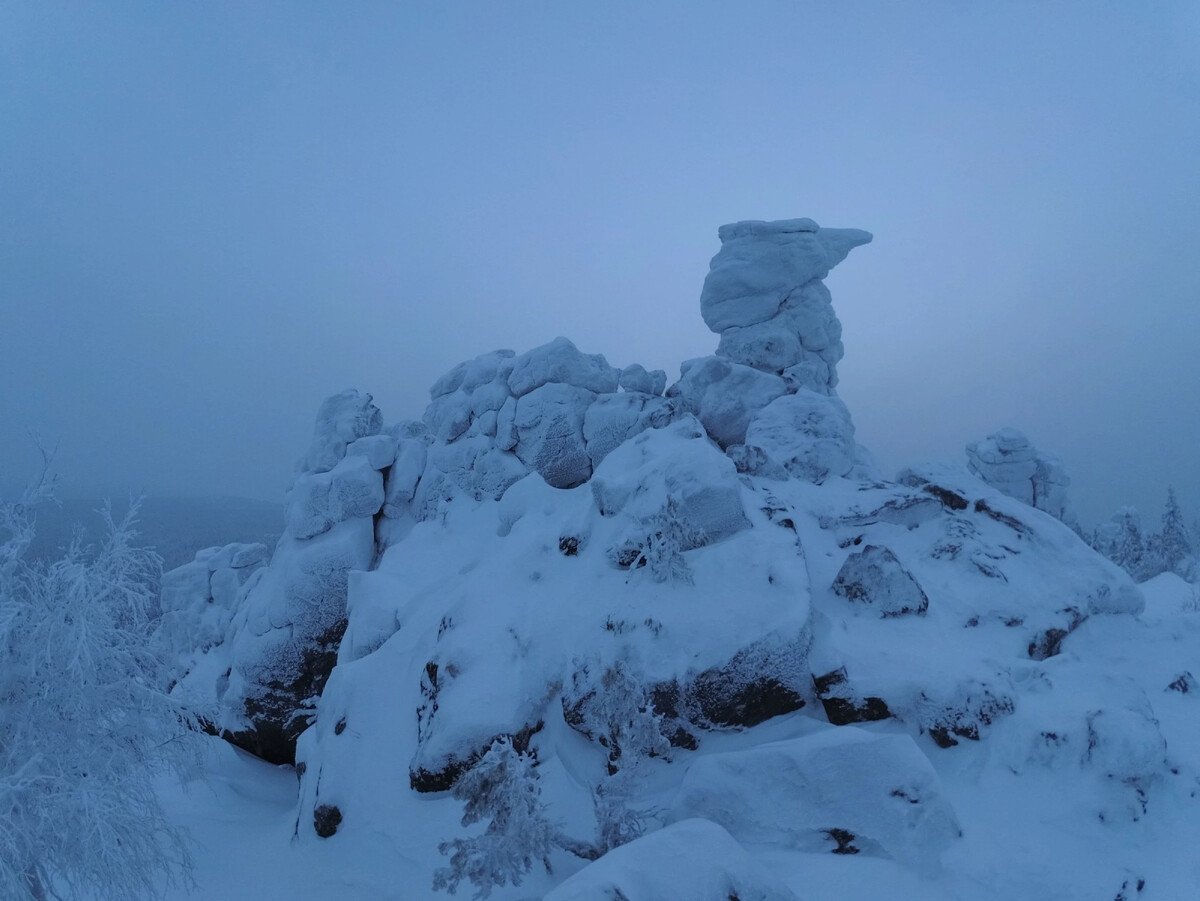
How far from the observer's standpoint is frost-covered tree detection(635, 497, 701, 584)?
1159 centimetres

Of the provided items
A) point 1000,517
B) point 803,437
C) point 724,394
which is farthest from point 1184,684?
point 724,394

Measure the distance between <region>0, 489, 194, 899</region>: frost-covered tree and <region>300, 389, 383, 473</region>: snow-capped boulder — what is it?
11747 millimetres

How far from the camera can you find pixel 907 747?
8.27m

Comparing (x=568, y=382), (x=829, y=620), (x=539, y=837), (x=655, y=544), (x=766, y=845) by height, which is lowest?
(x=766, y=845)

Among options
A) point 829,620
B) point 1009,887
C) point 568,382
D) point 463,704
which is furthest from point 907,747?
point 568,382

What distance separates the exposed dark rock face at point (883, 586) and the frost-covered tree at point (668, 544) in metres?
3.04

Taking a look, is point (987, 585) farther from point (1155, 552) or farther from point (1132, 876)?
point (1155, 552)

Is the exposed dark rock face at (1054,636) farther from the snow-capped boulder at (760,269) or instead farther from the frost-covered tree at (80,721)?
the snow-capped boulder at (760,269)

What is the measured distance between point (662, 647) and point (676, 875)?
4277 millimetres

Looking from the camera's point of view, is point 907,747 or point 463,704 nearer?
point 907,747

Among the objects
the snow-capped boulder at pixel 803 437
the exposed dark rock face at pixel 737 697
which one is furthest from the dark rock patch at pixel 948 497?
the exposed dark rock face at pixel 737 697

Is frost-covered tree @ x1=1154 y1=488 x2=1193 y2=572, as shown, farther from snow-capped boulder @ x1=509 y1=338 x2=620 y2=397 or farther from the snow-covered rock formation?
Result: snow-capped boulder @ x1=509 y1=338 x2=620 y2=397

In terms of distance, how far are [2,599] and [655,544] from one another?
957 centimetres

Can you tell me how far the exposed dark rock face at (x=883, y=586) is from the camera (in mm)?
11594
